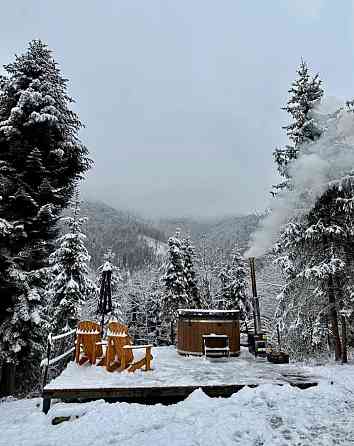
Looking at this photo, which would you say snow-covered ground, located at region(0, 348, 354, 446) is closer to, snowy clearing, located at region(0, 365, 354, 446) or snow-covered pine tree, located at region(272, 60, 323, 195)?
snowy clearing, located at region(0, 365, 354, 446)

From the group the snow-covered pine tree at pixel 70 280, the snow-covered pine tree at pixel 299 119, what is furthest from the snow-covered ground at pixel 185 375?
the snow-covered pine tree at pixel 70 280

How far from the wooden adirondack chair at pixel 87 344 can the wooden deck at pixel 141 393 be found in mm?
2229

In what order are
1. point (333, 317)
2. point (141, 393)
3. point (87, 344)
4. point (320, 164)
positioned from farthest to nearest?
point (333, 317), point (320, 164), point (87, 344), point (141, 393)

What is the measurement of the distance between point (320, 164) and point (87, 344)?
9.12 metres

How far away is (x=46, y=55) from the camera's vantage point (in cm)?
1151

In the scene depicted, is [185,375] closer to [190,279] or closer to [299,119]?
[299,119]

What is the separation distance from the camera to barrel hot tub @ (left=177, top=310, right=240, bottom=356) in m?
11.3

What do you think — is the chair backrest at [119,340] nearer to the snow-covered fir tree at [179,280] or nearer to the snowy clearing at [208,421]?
the snowy clearing at [208,421]

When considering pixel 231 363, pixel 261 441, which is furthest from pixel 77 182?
pixel 261 441

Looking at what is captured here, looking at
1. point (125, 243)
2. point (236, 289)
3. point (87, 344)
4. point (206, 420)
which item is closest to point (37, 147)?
point (87, 344)

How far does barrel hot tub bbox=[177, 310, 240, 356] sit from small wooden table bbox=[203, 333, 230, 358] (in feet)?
1.11

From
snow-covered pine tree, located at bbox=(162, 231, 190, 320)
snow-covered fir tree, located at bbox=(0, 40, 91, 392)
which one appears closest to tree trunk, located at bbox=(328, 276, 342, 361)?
snow-covered fir tree, located at bbox=(0, 40, 91, 392)

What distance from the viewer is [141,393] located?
6.47 meters

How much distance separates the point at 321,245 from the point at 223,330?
4.58 metres
